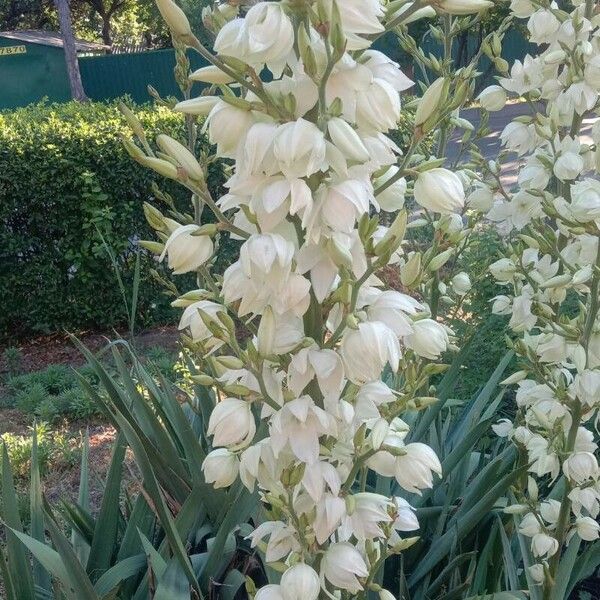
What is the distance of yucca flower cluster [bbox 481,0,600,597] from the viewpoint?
1550 mm

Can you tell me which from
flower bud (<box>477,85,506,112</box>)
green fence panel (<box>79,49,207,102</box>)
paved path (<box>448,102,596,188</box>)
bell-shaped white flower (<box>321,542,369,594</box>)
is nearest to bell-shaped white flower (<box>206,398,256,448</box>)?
bell-shaped white flower (<box>321,542,369,594</box>)

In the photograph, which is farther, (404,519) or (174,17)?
(404,519)

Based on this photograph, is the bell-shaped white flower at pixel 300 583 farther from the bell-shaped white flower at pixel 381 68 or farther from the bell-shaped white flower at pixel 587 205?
the bell-shaped white flower at pixel 587 205

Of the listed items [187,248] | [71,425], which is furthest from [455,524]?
A: [71,425]

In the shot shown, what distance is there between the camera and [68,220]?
16.0 ft

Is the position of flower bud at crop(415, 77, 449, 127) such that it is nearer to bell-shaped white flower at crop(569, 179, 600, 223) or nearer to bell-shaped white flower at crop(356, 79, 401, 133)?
bell-shaped white flower at crop(356, 79, 401, 133)

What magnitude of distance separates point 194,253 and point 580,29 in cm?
116

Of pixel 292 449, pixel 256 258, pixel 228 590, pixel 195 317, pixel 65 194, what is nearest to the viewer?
pixel 256 258

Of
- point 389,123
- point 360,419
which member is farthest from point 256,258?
point 360,419

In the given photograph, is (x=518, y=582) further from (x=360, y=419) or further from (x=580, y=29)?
(x=580, y=29)

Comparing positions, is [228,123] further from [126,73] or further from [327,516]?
[126,73]

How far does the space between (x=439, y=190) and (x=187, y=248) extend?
1.11 feet

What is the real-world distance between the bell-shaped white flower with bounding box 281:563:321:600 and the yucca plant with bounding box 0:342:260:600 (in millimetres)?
474

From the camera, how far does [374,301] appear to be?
1089mm
